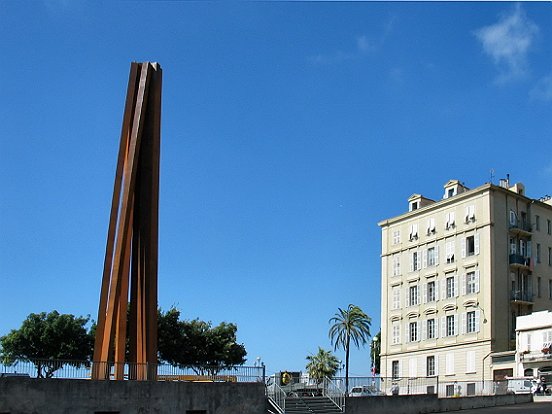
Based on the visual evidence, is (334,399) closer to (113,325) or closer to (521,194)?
(113,325)

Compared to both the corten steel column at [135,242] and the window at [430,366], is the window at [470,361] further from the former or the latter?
the corten steel column at [135,242]

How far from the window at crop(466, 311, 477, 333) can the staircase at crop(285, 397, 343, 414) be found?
3212 centimetres

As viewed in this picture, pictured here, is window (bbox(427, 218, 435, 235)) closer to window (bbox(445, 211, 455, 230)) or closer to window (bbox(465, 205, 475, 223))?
window (bbox(445, 211, 455, 230))

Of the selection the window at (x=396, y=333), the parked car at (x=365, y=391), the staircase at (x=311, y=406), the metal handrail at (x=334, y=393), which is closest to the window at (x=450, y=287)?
the window at (x=396, y=333)

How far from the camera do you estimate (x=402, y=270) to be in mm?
75375

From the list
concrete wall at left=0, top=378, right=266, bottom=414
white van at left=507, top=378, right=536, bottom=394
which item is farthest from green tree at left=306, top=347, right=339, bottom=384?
concrete wall at left=0, top=378, right=266, bottom=414

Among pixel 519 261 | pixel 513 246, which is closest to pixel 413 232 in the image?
pixel 513 246

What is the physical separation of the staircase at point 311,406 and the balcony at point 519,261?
35.3m

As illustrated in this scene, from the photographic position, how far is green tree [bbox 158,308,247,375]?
67.1 m

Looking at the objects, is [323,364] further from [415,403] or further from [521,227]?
[415,403]

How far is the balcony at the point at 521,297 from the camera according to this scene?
6650 cm

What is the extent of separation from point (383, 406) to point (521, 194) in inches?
1482

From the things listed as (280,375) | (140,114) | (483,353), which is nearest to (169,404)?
(280,375)

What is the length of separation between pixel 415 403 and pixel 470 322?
28.2 metres
